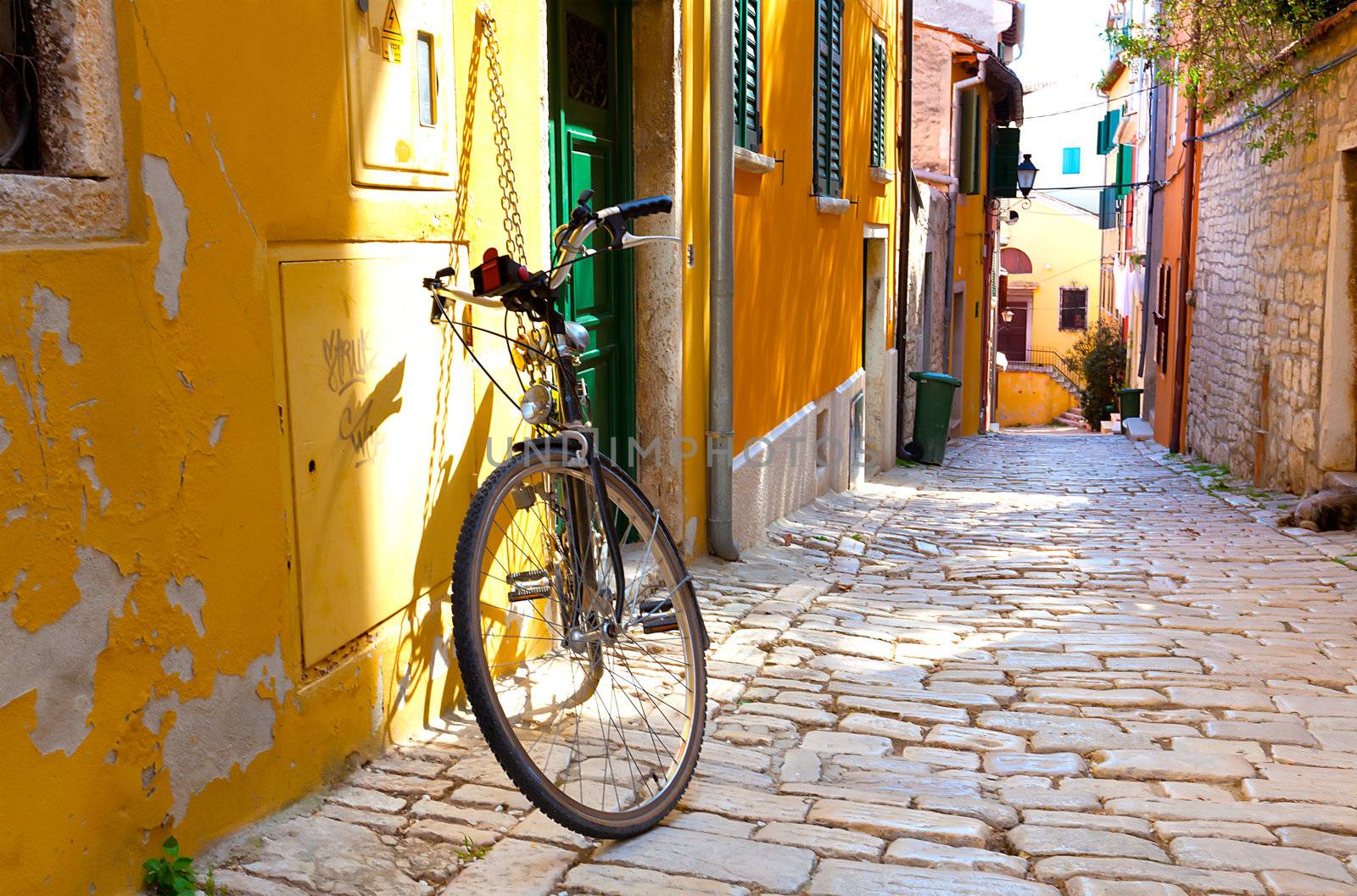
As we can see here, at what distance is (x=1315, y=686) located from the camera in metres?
4.36

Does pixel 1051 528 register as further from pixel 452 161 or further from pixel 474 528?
pixel 474 528

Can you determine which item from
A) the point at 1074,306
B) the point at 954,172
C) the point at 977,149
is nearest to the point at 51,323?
the point at 954,172

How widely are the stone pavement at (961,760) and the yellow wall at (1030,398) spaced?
3096 centimetres

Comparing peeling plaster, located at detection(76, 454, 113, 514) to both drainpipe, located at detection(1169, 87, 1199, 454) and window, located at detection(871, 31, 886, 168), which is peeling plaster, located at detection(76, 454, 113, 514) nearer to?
window, located at detection(871, 31, 886, 168)

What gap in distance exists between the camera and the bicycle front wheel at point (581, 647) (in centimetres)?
254

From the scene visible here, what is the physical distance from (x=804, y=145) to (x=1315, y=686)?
520 centimetres

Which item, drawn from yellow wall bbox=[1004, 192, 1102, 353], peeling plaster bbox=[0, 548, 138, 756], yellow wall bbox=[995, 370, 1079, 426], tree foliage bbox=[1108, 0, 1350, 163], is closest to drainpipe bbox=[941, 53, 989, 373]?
tree foliage bbox=[1108, 0, 1350, 163]

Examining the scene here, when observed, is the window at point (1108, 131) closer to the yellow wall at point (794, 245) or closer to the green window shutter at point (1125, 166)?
the green window shutter at point (1125, 166)

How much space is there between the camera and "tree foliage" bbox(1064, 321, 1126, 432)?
85.2 feet

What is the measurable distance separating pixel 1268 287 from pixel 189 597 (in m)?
10.1

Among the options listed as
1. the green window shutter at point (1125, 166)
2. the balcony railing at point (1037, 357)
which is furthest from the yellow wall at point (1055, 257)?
the green window shutter at point (1125, 166)

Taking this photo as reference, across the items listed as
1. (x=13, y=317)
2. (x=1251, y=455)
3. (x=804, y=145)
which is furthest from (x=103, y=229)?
(x=1251, y=455)

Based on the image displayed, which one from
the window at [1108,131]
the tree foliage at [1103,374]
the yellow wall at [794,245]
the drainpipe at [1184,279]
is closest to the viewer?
the yellow wall at [794,245]

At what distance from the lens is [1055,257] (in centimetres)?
4203
